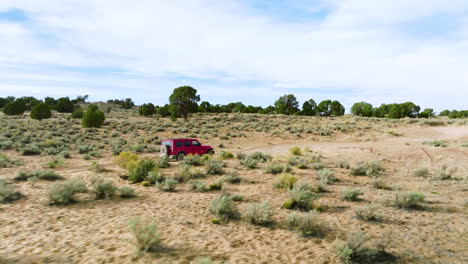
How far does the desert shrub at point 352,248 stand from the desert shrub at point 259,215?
219 cm

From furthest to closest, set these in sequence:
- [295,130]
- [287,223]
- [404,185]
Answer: [295,130], [404,185], [287,223]

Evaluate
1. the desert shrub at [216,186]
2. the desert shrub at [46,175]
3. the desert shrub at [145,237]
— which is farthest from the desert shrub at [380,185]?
the desert shrub at [46,175]

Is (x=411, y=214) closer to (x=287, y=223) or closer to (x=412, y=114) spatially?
(x=287, y=223)

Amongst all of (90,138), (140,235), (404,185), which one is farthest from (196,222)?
(90,138)

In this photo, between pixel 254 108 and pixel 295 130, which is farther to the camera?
pixel 254 108

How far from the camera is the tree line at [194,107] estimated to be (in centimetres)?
5112

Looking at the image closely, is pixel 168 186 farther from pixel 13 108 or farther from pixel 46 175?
pixel 13 108

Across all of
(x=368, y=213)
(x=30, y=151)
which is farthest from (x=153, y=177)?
(x=30, y=151)

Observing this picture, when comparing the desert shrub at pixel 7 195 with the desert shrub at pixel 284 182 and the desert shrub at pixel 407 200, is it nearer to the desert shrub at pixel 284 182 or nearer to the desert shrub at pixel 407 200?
the desert shrub at pixel 284 182

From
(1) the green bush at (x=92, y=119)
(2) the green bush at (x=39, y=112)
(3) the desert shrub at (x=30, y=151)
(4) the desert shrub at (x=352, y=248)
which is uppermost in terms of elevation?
(2) the green bush at (x=39, y=112)

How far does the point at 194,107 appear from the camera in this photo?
5253 cm

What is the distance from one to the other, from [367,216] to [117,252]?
685 cm

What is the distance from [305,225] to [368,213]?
2292 mm

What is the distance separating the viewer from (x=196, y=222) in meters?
8.02
